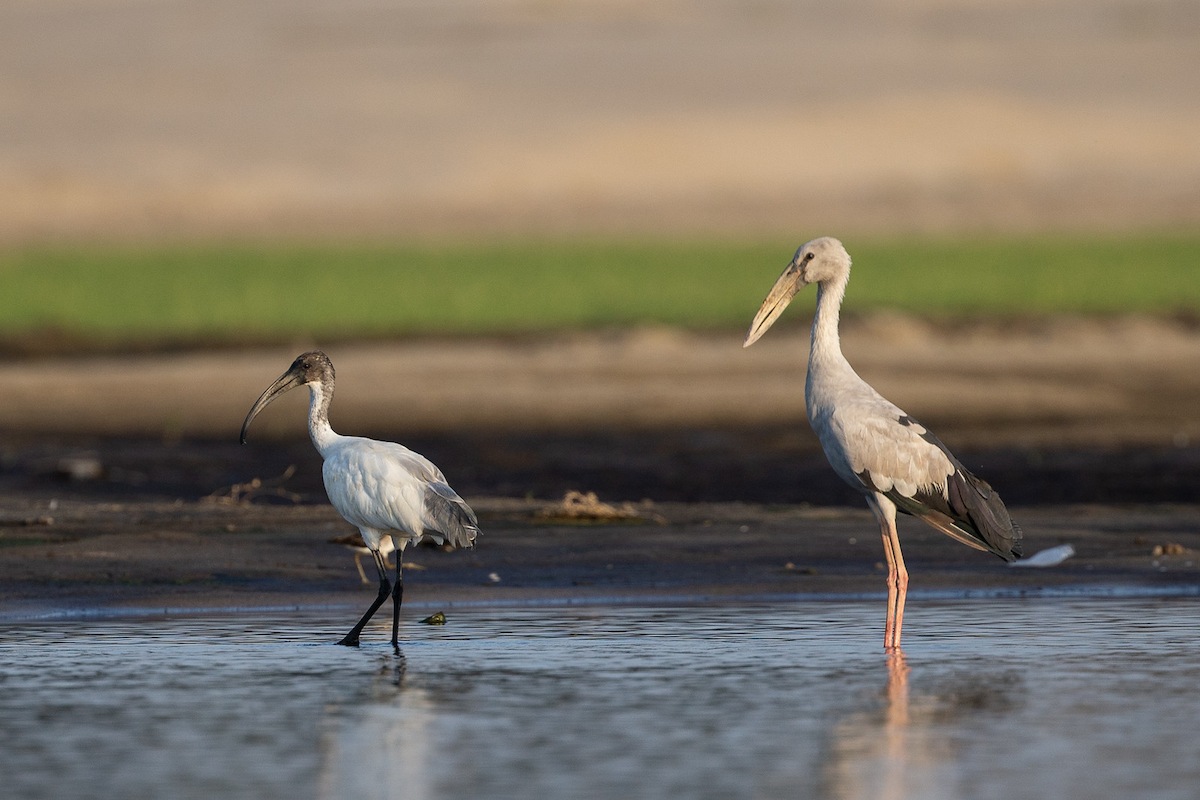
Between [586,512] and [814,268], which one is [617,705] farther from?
[586,512]

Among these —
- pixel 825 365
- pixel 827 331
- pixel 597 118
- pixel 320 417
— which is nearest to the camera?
pixel 825 365

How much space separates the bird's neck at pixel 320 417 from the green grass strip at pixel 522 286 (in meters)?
16.1

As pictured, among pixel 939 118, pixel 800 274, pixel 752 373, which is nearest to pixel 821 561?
pixel 800 274

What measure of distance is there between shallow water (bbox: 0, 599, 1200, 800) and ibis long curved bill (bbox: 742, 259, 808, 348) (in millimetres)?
1378

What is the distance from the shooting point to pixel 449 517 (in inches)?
393

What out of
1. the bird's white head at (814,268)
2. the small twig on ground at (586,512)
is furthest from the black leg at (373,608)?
the small twig on ground at (586,512)

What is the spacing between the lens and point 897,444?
10.1 metres

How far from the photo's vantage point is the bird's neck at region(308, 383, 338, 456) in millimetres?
10812

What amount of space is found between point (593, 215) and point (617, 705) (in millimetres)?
51679

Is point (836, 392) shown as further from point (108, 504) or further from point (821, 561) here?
point (108, 504)

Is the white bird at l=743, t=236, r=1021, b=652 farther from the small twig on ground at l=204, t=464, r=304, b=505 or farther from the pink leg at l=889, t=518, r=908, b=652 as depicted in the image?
the small twig on ground at l=204, t=464, r=304, b=505

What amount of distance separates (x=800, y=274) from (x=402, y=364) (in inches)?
514

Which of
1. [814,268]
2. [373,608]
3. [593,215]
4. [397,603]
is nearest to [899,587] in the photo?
[814,268]

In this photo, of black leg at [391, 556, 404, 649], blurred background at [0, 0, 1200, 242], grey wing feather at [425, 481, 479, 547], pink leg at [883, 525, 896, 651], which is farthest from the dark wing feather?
blurred background at [0, 0, 1200, 242]
